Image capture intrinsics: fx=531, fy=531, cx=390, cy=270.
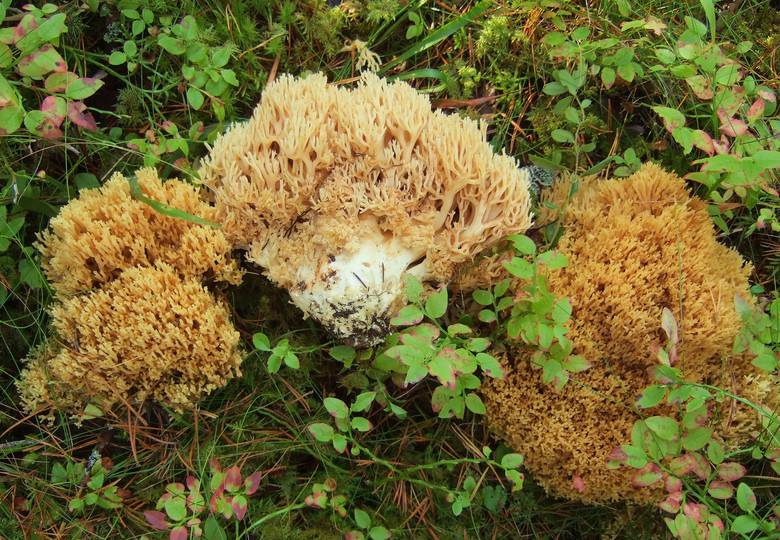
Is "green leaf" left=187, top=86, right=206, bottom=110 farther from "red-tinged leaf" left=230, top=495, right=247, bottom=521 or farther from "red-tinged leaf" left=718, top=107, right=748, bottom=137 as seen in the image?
"red-tinged leaf" left=718, top=107, right=748, bottom=137

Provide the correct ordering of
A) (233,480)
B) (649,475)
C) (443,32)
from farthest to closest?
(443,32)
(233,480)
(649,475)

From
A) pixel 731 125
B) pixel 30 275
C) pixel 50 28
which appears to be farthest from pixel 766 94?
pixel 30 275

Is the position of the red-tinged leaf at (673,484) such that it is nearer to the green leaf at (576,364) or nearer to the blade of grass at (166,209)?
the green leaf at (576,364)

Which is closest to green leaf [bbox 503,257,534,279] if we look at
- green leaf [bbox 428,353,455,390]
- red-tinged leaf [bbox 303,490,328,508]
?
green leaf [bbox 428,353,455,390]

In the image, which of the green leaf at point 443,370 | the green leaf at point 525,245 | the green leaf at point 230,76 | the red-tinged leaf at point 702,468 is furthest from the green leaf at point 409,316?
the green leaf at point 230,76

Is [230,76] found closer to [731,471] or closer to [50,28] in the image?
[50,28]
